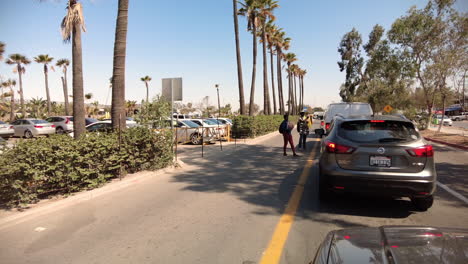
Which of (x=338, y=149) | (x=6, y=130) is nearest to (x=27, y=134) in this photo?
(x=6, y=130)

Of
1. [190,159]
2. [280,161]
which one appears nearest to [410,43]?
[280,161]

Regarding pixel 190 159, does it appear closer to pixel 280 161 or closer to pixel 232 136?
pixel 280 161

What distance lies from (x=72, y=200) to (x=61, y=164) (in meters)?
0.74

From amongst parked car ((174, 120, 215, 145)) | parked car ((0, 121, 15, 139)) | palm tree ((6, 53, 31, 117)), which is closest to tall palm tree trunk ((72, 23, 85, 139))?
parked car ((174, 120, 215, 145))

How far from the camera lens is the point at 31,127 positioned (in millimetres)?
22438

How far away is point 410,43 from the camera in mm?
24125

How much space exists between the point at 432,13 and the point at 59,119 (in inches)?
1206

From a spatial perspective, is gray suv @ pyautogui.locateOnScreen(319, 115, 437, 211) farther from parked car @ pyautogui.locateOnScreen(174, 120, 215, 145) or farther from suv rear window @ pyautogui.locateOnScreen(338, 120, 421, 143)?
parked car @ pyautogui.locateOnScreen(174, 120, 215, 145)

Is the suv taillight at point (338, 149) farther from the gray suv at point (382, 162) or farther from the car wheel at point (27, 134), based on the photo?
the car wheel at point (27, 134)

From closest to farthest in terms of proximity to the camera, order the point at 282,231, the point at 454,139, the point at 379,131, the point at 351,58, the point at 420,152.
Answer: the point at 282,231 → the point at 420,152 → the point at 379,131 → the point at 454,139 → the point at 351,58

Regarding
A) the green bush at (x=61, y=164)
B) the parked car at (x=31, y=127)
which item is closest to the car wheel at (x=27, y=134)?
the parked car at (x=31, y=127)

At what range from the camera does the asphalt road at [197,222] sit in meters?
3.65

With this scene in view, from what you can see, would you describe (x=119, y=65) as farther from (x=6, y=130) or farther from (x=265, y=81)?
(x=265, y=81)

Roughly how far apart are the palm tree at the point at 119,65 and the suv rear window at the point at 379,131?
6530 mm
